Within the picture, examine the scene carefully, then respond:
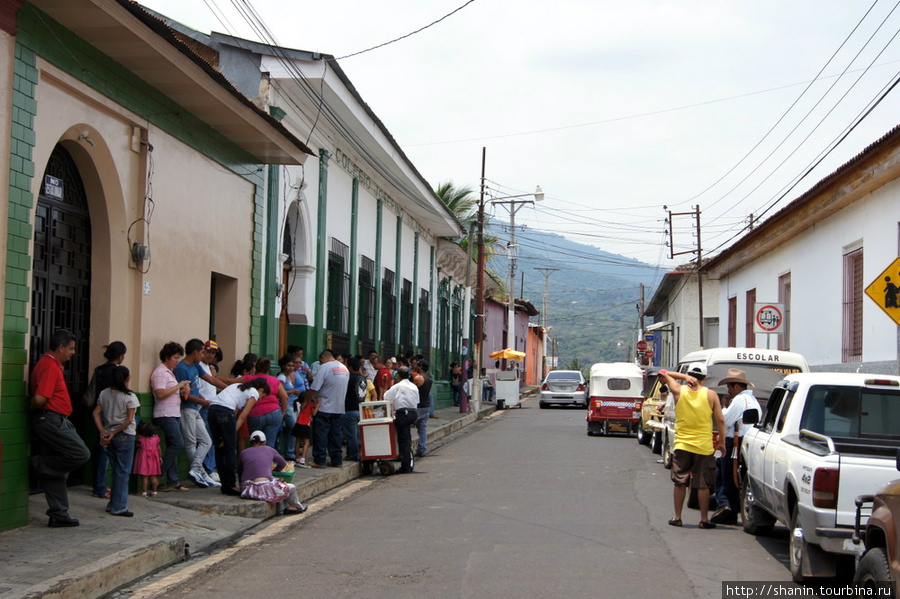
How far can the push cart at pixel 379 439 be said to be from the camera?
50.3 feet

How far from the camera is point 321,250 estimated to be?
1928 cm

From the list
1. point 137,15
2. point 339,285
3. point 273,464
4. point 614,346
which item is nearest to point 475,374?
point 339,285

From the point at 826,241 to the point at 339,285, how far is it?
9.95m

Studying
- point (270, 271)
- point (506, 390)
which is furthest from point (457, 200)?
point (270, 271)

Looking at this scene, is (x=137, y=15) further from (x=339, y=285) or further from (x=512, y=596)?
(x=339, y=285)

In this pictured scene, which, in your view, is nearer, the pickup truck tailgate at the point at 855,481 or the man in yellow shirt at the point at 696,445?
the pickup truck tailgate at the point at 855,481

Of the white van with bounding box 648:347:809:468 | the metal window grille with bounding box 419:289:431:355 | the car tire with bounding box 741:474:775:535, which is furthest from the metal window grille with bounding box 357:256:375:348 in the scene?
the car tire with bounding box 741:474:775:535

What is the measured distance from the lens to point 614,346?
168 meters

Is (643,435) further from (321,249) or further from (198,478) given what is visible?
(198,478)

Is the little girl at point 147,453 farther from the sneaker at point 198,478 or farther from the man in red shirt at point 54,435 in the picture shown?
the man in red shirt at point 54,435

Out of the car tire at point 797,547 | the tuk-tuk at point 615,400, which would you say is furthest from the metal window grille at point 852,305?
the car tire at point 797,547

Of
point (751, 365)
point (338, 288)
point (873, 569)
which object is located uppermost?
point (338, 288)

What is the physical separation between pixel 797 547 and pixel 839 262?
1268cm

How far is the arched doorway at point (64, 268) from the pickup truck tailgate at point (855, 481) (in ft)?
24.2
